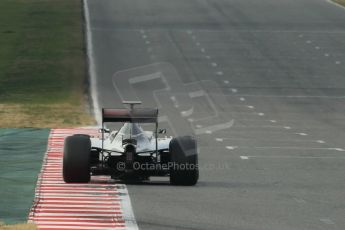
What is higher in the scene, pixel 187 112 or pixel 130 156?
pixel 130 156

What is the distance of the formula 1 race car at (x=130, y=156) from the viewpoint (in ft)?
81.0

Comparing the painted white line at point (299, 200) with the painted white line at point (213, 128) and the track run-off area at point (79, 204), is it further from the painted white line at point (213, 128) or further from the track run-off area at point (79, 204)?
the painted white line at point (213, 128)

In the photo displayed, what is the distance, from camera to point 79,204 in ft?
71.2

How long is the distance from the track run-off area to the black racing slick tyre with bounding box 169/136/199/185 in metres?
1.33

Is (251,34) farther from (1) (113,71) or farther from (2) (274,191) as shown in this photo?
(2) (274,191)

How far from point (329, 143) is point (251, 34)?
33.4 m

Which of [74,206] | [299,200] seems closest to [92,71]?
[299,200]

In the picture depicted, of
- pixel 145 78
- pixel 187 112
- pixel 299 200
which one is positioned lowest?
pixel 187 112

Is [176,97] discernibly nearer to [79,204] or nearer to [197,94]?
[197,94]

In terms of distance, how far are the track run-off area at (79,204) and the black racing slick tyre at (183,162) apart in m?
1.33

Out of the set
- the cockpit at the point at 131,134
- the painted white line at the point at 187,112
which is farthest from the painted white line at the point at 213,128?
the cockpit at the point at 131,134

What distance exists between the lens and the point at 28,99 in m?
47.9

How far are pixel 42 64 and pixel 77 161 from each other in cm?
3374

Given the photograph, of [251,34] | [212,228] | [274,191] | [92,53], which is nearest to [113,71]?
[92,53]
